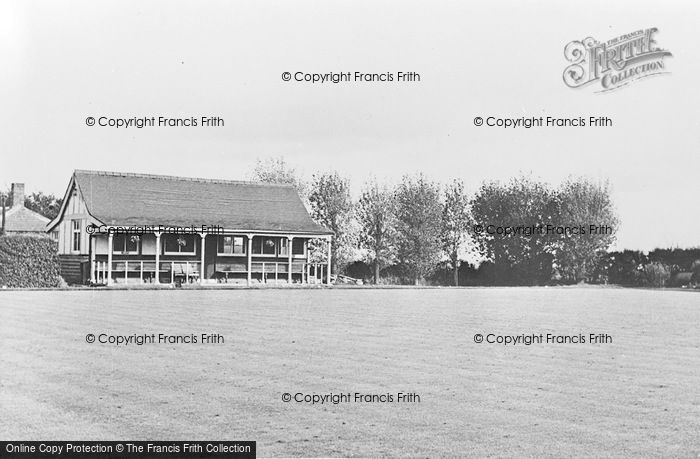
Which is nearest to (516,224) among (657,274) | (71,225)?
(71,225)

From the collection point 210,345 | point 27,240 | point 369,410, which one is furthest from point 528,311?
point 27,240

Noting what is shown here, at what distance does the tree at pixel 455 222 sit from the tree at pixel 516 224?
47 cm

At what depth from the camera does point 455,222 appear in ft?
64.5

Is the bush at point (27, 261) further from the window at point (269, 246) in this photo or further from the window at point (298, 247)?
the window at point (298, 247)

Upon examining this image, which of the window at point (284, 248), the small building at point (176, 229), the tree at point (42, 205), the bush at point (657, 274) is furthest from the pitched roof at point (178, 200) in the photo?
the tree at point (42, 205)

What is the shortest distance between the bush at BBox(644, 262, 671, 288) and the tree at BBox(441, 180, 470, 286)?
55.4ft

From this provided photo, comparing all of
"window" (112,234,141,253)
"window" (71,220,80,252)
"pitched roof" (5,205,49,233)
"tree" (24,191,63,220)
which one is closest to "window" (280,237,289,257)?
"window" (112,234,141,253)

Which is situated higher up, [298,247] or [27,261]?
[298,247]

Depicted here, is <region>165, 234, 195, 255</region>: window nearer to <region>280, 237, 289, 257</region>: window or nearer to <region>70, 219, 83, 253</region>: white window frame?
<region>280, 237, 289, 257</region>: window

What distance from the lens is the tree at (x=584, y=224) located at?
13672mm

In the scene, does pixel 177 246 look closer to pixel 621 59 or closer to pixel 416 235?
pixel 416 235

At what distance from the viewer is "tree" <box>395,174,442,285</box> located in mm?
24761

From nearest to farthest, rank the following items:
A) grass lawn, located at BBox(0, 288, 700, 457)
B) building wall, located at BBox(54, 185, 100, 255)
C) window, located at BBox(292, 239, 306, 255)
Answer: grass lawn, located at BBox(0, 288, 700, 457), building wall, located at BBox(54, 185, 100, 255), window, located at BBox(292, 239, 306, 255)

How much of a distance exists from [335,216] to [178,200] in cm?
838
